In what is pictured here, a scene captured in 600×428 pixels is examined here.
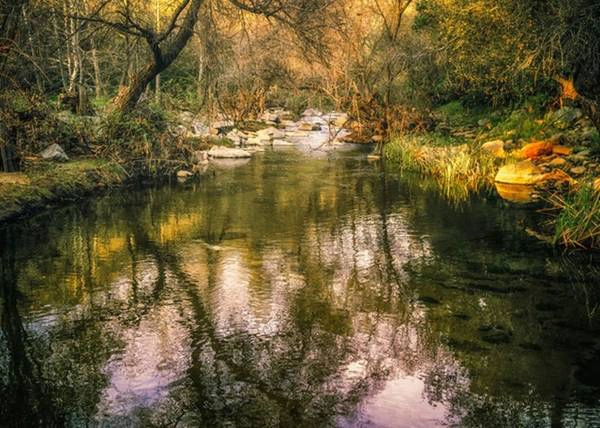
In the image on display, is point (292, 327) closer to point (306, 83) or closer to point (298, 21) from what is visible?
point (298, 21)

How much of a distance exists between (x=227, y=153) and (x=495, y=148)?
31.0 feet

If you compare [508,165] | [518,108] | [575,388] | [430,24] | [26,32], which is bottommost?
[575,388]

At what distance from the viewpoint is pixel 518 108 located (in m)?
21.9

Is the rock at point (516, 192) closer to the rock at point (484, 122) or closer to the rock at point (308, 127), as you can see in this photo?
the rock at point (484, 122)

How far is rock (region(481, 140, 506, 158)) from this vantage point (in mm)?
18264

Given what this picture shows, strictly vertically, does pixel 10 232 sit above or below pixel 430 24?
below

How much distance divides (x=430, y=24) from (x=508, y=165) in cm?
1128

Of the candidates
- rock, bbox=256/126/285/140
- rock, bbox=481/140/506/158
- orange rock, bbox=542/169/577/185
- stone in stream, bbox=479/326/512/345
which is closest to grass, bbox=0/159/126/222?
stone in stream, bbox=479/326/512/345

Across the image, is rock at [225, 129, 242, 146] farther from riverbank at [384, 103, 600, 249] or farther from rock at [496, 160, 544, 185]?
rock at [496, 160, 544, 185]

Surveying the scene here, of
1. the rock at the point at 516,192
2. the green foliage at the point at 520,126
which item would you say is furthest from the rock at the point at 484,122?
the rock at the point at 516,192

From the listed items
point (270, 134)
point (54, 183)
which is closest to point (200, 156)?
point (54, 183)

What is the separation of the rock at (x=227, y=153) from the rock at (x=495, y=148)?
839 centimetres

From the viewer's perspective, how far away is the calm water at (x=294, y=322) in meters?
5.40

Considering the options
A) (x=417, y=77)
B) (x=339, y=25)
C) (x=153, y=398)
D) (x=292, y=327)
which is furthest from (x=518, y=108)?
(x=153, y=398)
